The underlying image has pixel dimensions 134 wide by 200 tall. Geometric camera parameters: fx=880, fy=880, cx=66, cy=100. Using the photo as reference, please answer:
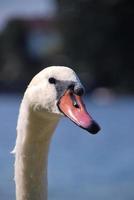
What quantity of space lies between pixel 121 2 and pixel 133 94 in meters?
6.50

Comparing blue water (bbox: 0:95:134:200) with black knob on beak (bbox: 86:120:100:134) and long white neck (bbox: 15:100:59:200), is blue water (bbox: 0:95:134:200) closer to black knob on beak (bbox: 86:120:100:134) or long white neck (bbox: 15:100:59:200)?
long white neck (bbox: 15:100:59:200)

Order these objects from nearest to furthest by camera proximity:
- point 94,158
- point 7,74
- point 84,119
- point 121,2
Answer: point 84,119 < point 94,158 < point 121,2 < point 7,74

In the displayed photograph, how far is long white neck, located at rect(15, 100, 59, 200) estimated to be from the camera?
3.05m

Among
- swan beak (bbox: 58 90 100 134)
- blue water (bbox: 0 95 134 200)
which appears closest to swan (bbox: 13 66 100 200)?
swan beak (bbox: 58 90 100 134)

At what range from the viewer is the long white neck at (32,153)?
3.05 meters

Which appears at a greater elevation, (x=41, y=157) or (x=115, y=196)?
(x=41, y=157)

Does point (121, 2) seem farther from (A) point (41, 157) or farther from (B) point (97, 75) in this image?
(A) point (41, 157)

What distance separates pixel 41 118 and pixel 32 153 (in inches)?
6.6

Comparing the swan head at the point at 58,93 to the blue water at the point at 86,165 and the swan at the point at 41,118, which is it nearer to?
the swan at the point at 41,118

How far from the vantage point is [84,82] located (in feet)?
116

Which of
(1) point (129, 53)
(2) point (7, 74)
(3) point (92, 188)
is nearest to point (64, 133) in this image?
(3) point (92, 188)

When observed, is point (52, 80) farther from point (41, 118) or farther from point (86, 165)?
point (86, 165)

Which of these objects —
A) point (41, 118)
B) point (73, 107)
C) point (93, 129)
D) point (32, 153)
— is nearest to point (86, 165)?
point (32, 153)

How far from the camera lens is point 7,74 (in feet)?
134
